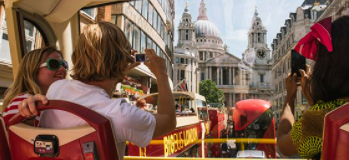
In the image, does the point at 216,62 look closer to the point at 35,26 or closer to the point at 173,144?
the point at 173,144

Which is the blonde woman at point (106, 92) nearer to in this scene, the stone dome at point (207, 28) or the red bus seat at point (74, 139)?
the red bus seat at point (74, 139)

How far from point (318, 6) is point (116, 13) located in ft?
6.28

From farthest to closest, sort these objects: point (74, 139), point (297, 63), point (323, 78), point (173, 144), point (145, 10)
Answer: point (145, 10) < point (173, 144) < point (297, 63) < point (323, 78) < point (74, 139)

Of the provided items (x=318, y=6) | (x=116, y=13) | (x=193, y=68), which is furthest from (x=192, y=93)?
(x=318, y=6)

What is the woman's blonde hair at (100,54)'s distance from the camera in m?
1.28

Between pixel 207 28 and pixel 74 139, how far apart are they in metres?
2.13

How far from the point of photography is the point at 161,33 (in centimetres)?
349

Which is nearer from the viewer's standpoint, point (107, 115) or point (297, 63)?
point (107, 115)

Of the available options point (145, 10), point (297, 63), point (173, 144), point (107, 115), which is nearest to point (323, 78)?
point (297, 63)

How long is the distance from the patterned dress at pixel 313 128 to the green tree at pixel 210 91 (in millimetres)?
1611

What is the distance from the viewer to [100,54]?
127cm

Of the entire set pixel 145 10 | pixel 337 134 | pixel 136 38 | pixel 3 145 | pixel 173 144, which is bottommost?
pixel 173 144

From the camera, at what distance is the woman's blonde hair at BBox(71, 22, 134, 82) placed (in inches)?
50.4

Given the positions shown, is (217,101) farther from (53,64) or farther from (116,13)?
(53,64)
